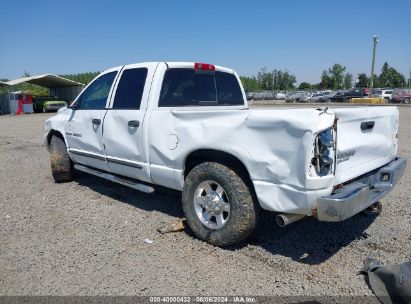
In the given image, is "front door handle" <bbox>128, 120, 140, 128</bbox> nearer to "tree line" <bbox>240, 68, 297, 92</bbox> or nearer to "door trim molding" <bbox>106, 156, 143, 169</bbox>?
"door trim molding" <bbox>106, 156, 143, 169</bbox>

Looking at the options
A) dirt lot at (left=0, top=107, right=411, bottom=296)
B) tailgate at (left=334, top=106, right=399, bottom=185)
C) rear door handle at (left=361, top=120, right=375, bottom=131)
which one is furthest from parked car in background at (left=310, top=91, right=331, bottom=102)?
rear door handle at (left=361, top=120, right=375, bottom=131)

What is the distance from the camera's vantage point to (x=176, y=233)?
4.14 m

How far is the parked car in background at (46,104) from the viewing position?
3109cm

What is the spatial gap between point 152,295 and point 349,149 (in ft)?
6.98

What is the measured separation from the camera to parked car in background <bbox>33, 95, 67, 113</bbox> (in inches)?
1224

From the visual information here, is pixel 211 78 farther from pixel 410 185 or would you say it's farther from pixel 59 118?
pixel 410 185

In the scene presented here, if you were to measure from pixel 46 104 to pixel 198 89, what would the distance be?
2966 cm

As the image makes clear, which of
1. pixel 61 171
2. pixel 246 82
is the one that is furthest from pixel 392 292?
pixel 246 82

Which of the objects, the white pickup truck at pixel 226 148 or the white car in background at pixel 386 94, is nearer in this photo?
the white pickup truck at pixel 226 148

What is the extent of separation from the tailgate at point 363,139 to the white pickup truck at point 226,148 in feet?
0.03

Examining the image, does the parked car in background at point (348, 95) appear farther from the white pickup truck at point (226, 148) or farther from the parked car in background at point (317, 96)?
the white pickup truck at point (226, 148)

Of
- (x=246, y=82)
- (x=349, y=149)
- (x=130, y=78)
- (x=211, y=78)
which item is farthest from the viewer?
(x=246, y=82)

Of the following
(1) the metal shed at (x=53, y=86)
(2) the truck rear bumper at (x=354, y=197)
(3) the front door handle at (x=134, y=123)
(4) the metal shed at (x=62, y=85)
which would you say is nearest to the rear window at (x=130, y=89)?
(3) the front door handle at (x=134, y=123)

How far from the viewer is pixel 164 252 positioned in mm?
3678
